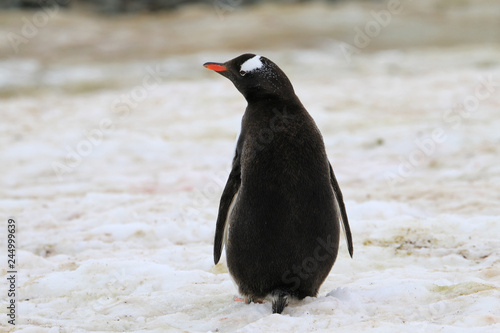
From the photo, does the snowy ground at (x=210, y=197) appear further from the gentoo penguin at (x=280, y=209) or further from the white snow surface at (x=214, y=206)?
the gentoo penguin at (x=280, y=209)

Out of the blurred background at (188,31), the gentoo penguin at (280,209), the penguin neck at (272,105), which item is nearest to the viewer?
the gentoo penguin at (280,209)

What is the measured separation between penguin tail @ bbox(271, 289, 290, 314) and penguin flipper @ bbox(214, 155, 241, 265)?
13.8 inches

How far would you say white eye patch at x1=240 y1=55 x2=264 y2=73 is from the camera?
10.4 ft

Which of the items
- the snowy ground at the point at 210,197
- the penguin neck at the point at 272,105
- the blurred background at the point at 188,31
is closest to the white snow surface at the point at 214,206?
the snowy ground at the point at 210,197

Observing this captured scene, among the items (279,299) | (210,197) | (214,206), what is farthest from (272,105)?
(210,197)

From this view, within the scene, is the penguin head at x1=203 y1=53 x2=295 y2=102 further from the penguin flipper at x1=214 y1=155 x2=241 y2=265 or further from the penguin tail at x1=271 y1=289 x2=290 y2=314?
the penguin tail at x1=271 y1=289 x2=290 y2=314

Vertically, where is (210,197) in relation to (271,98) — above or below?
below

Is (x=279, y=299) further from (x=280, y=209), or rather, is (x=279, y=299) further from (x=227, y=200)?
(x=227, y=200)

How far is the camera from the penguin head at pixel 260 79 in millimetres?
3135

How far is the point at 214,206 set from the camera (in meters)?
5.20

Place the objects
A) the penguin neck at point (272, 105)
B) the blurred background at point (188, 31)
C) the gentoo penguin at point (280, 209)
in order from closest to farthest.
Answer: the gentoo penguin at point (280, 209) → the penguin neck at point (272, 105) → the blurred background at point (188, 31)

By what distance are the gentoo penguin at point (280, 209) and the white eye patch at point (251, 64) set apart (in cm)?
22

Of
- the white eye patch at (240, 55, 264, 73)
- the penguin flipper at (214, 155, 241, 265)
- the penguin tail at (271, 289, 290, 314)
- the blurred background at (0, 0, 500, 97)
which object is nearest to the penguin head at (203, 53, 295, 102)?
the white eye patch at (240, 55, 264, 73)

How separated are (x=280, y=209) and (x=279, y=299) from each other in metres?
0.42
